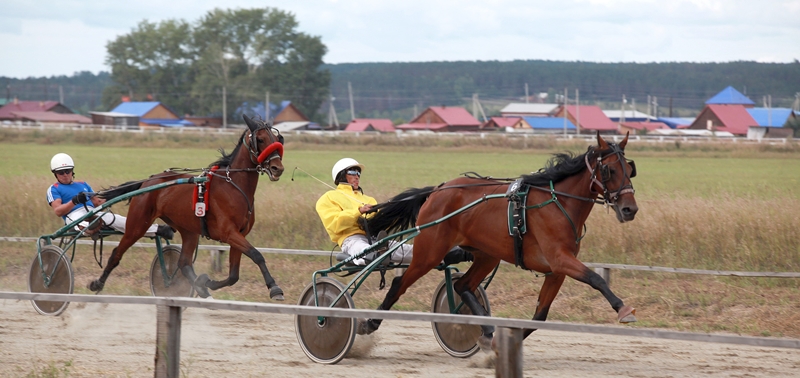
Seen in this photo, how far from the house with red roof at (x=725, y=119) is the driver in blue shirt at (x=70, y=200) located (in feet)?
238

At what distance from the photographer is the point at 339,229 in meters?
6.90

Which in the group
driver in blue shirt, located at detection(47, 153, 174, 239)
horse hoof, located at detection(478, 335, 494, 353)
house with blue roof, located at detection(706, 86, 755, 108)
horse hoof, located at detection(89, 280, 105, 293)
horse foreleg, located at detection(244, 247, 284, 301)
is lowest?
horse hoof, located at detection(89, 280, 105, 293)

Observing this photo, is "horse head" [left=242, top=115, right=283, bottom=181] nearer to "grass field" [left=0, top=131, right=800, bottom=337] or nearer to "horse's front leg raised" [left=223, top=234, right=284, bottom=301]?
"grass field" [left=0, top=131, right=800, bottom=337]

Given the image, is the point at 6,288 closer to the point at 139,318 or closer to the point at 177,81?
the point at 139,318

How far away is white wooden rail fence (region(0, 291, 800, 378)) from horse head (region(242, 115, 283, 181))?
2.81 meters

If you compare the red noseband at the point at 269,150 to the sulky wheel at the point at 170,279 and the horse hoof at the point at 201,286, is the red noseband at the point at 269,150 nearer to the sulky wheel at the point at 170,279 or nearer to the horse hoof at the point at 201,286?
the horse hoof at the point at 201,286

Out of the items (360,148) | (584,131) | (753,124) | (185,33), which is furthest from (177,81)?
(753,124)

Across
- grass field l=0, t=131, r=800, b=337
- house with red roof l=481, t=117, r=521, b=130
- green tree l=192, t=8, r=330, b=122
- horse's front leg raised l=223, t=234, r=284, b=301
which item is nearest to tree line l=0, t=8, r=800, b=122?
green tree l=192, t=8, r=330, b=122

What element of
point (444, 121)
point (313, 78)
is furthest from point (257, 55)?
point (444, 121)

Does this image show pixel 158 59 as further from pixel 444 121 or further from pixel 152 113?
pixel 444 121

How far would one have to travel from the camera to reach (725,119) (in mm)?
77688

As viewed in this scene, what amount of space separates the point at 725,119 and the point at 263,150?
76.4 metres

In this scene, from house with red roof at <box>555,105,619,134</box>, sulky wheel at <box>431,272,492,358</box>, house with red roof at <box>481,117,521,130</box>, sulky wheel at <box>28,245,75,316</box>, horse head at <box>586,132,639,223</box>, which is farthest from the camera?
house with red roof at <box>481,117,521,130</box>

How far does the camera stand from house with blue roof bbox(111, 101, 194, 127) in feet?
251
